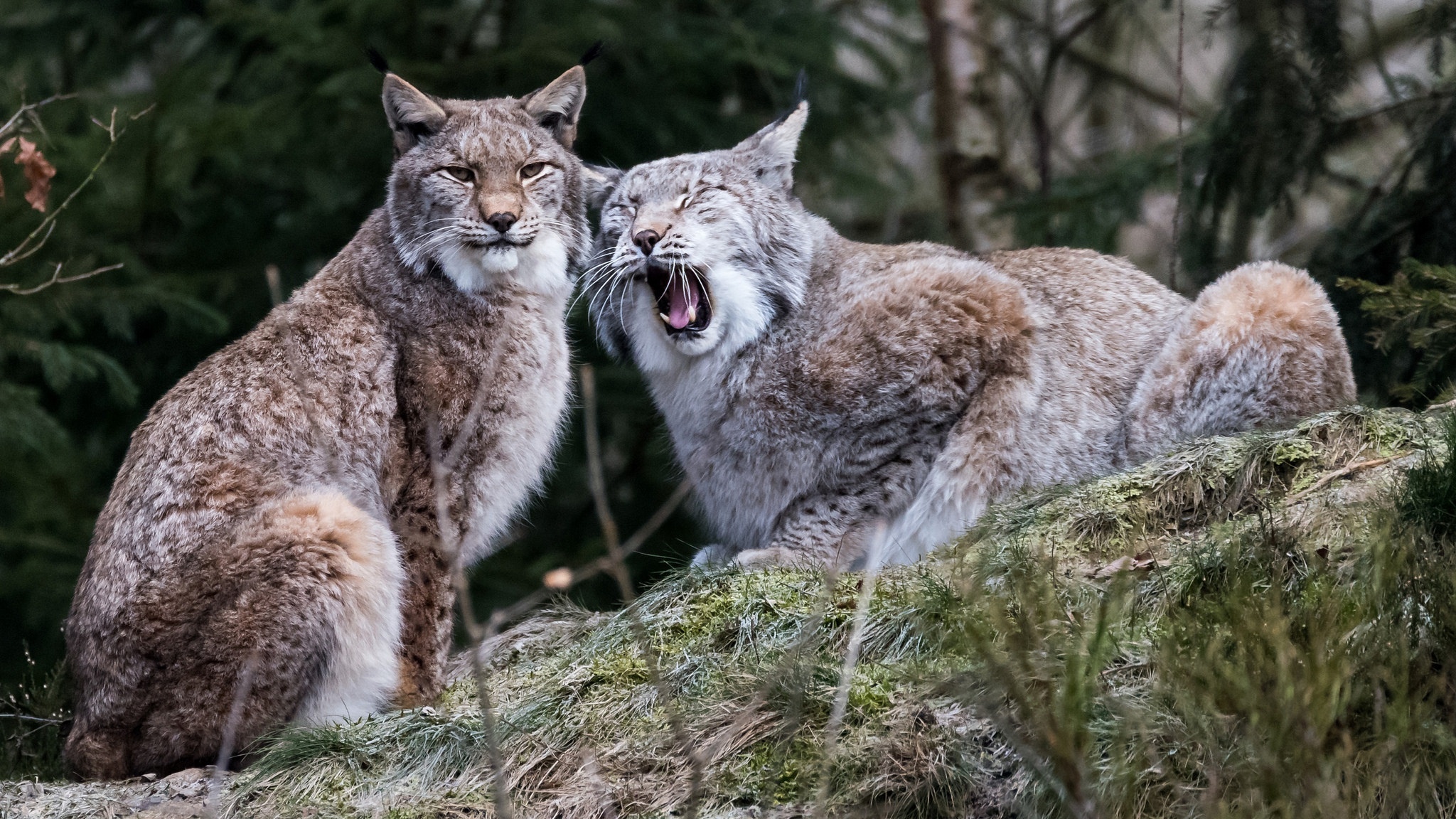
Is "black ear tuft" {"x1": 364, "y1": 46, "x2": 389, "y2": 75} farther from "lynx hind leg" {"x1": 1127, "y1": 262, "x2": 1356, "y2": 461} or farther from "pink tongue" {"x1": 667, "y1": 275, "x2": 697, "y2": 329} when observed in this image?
"lynx hind leg" {"x1": 1127, "y1": 262, "x2": 1356, "y2": 461}

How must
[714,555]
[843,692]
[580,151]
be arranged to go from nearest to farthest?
[843,692]
[714,555]
[580,151]

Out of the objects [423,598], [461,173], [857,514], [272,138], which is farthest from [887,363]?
[272,138]

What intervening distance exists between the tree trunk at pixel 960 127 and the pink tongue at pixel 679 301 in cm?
409

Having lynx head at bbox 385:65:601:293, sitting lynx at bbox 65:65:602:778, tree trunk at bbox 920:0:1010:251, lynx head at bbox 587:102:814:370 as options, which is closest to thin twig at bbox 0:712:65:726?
sitting lynx at bbox 65:65:602:778

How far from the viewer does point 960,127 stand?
9117mm

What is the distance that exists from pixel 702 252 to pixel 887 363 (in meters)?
0.85

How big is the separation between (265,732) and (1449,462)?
12.1 feet

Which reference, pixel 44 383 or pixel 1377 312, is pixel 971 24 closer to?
pixel 1377 312

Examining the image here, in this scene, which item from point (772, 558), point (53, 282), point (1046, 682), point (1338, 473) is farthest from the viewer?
point (772, 558)

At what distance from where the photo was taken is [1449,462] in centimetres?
369

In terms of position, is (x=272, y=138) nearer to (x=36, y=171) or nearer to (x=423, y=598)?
(x=36, y=171)

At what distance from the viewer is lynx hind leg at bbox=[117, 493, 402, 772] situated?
4230mm

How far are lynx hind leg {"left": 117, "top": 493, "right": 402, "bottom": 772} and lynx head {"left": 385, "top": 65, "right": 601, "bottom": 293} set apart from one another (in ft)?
3.92

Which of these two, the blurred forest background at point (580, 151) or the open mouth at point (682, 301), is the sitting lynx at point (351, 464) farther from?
the blurred forest background at point (580, 151)
